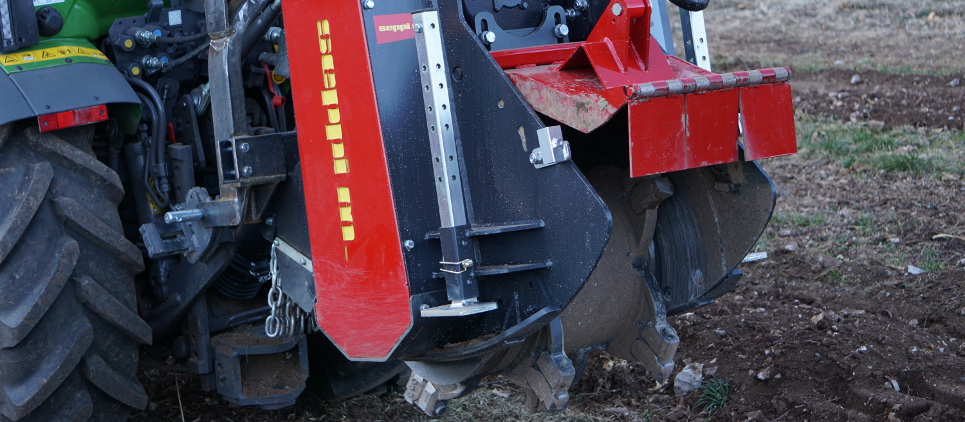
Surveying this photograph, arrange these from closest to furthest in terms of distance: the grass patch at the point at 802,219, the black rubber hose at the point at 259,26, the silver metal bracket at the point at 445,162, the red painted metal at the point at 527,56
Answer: the silver metal bracket at the point at 445,162, the red painted metal at the point at 527,56, the black rubber hose at the point at 259,26, the grass patch at the point at 802,219

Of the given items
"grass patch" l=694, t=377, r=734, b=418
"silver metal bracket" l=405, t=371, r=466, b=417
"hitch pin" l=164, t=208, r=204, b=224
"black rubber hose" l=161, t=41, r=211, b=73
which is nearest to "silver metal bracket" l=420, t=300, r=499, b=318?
"silver metal bracket" l=405, t=371, r=466, b=417

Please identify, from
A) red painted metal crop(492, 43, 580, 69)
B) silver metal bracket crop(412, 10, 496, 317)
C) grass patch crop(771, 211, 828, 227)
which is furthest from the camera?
grass patch crop(771, 211, 828, 227)

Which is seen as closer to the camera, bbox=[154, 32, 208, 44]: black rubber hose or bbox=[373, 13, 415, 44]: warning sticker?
bbox=[373, 13, 415, 44]: warning sticker

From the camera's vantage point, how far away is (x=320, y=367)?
3.79 metres

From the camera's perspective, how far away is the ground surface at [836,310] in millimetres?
3662

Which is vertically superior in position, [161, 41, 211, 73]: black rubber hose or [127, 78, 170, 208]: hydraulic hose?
[161, 41, 211, 73]: black rubber hose

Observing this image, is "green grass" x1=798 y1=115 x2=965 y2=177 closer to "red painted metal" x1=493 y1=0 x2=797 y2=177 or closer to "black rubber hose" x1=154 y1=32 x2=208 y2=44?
"red painted metal" x1=493 y1=0 x2=797 y2=177

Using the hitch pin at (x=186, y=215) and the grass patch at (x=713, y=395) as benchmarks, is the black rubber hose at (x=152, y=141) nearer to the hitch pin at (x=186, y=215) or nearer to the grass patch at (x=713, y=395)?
the hitch pin at (x=186, y=215)

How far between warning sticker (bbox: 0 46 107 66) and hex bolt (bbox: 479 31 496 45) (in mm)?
1222

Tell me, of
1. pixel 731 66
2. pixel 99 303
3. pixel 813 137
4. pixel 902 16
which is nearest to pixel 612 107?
pixel 99 303

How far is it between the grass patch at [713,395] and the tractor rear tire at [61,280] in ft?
6.64

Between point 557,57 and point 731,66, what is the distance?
8.02 meters

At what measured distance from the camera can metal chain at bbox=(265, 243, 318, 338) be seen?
9.86 ft

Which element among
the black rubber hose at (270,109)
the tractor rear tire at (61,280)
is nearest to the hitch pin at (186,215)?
the tractor rear tire at (61,280)
